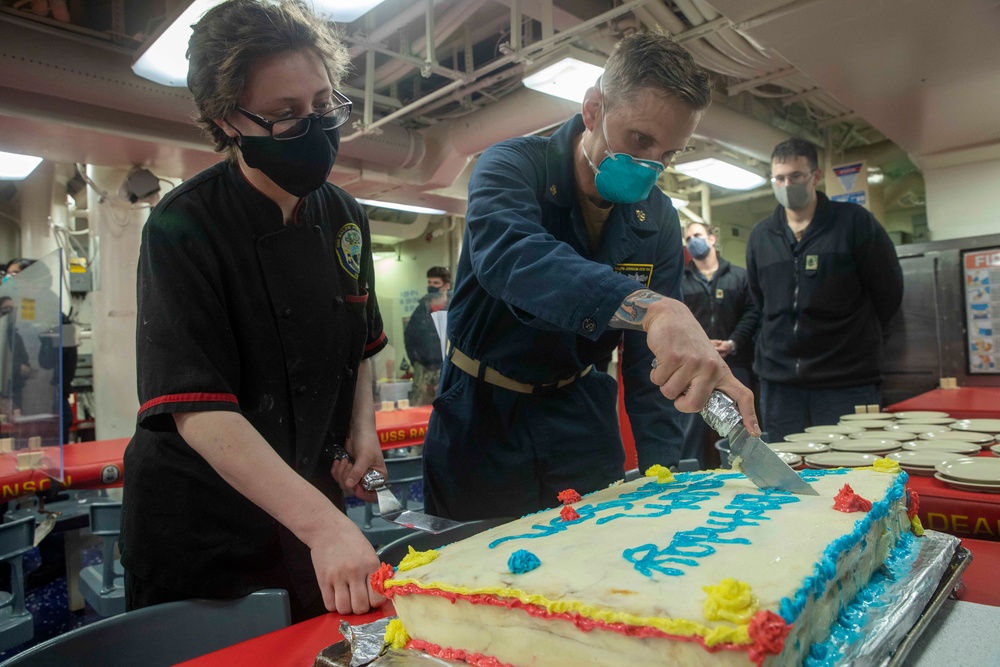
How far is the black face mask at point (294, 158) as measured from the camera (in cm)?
124

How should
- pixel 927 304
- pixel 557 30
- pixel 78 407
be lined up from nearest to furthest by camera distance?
pixel 557 30 < pixel 927 304 < pixel 78 407

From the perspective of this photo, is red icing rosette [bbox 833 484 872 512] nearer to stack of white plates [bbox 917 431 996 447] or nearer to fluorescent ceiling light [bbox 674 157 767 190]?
stack of white plates [bbox 917 431 996 447]

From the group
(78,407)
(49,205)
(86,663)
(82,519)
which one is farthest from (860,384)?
(78,407)

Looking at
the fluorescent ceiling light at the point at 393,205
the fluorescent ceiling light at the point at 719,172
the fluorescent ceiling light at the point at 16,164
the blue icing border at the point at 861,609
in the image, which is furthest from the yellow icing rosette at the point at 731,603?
the fluorescent ceiling light at the point at 393,205

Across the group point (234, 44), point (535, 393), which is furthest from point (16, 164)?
point (535, 393)

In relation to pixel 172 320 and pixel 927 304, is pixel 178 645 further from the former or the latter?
pixel 927 304

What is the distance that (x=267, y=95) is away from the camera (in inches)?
48.6

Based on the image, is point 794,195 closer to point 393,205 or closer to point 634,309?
point 634,309

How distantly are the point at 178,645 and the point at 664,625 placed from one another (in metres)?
0.79

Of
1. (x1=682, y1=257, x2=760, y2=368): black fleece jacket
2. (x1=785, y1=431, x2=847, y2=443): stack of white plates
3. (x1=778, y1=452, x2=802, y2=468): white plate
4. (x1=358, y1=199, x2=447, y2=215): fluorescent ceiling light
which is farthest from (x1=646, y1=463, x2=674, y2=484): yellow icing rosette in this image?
(x1=358, y1=199, x2=447, y2=215): fluorescent ceiling light

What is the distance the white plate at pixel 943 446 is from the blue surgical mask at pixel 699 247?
126 inches

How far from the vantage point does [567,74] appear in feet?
13.1

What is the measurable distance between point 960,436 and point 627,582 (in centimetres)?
176

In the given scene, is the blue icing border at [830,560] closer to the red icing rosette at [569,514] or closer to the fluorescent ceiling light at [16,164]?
the red icing rosette at [569,514]
